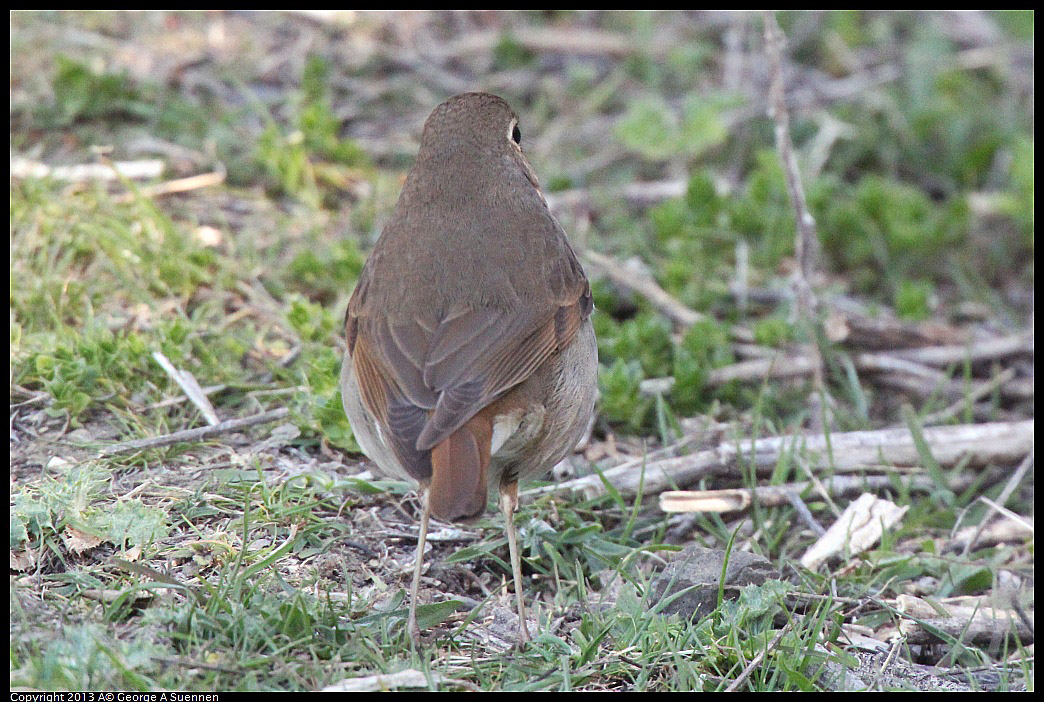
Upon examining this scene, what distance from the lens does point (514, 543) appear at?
4.58 m

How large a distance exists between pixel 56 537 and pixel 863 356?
432 centimetres

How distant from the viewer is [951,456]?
5.93 m

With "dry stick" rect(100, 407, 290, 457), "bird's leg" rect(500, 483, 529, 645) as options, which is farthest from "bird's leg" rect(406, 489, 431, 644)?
"dry stick" rect(100, 407, 290, 457)

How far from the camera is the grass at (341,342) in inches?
164

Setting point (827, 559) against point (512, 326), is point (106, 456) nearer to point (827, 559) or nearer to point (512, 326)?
point (512, 326)

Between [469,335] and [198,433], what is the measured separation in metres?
1.35

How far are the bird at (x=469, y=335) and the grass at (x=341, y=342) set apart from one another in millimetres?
392

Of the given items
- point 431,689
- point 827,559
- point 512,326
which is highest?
point 512,326

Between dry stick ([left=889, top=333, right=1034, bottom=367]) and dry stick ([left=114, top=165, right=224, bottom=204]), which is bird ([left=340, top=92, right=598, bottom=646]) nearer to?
dry stick ([left=114, top=165, right=224, bottom=204])

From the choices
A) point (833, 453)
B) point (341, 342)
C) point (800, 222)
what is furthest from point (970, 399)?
point (341, 342)

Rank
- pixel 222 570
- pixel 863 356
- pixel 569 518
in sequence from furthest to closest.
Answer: pixel 863 356
pixel 569 518
pixel 222 570

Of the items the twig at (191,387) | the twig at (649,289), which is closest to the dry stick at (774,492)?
the twig at (649,289)

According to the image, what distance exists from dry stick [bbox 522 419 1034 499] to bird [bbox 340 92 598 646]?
692mm

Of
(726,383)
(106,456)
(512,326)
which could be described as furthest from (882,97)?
(106,456)
